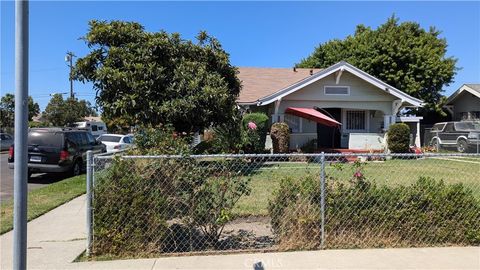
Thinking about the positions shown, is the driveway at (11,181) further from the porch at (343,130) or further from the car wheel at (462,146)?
the car wheel at (462,146)

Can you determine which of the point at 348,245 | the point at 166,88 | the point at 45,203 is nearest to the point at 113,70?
the point at 166,88

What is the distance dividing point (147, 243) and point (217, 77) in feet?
29.2

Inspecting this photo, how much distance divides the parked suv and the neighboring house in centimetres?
485

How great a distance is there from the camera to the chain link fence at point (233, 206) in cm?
548

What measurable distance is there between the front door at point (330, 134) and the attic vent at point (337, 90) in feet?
7.22

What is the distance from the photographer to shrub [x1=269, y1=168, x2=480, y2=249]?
5.83 metres

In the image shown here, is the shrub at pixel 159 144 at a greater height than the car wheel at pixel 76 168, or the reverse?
the shrub at pixel 159 144

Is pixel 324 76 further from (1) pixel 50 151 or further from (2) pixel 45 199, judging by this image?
(2) pixel 45 199

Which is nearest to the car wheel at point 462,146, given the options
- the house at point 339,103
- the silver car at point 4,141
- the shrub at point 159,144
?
the house at point 339,103

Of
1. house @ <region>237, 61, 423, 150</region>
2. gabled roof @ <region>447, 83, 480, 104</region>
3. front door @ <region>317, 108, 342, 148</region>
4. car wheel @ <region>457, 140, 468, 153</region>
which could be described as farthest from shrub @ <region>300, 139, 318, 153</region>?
gabled roof @ <region>447, 83, 480, 104</region>

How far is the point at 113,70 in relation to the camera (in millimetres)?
12625

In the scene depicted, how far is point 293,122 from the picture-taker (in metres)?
21.2

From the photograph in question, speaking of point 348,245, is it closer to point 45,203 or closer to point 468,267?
point 468,267

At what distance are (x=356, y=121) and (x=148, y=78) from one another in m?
13.2
